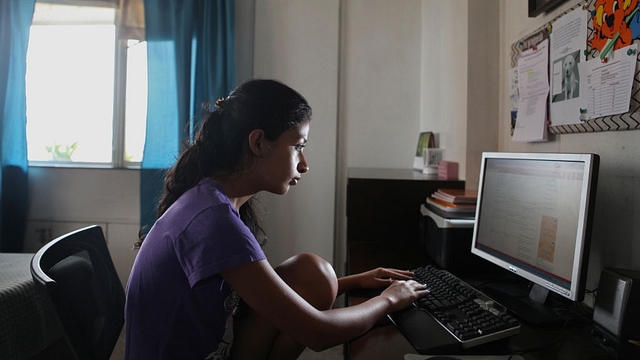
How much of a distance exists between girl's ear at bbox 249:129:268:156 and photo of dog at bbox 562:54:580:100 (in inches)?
31.9

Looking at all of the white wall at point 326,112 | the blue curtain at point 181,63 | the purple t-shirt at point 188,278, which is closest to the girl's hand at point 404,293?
the purple t-shirt at point 188,278

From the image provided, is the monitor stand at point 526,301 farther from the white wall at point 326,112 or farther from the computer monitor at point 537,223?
the white wall at point 326,112

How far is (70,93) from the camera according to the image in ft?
10.1

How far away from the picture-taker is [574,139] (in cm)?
123

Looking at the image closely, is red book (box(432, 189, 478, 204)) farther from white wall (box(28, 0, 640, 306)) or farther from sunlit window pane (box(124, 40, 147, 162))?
sunlit window pane (box(124, 40, 147, 162))

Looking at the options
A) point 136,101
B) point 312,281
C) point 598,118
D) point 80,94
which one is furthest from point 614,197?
point 80,94

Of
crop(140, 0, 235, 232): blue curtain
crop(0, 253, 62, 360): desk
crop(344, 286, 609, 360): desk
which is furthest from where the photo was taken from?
crop(140, 0, 235, 232): blue curtain

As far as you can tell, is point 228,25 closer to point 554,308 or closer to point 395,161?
point 395,161

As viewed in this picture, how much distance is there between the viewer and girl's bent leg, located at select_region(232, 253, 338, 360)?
1.12 meters

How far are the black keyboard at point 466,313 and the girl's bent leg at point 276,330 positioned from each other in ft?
0.76

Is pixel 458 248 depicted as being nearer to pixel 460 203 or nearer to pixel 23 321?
pixel 460 203

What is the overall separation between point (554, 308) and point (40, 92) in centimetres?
323

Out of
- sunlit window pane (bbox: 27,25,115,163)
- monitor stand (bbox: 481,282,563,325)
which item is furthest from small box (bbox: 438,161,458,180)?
sunlit window pane (bbox: 27,25,115,163)

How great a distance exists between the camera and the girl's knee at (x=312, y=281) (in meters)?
1.12
